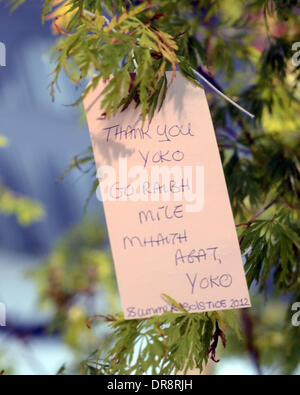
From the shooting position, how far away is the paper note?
55 cm

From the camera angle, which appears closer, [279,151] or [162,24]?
[162,24]

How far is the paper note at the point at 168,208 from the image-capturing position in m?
0.55

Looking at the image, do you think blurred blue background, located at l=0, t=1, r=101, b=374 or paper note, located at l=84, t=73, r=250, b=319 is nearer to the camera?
paper note, located at l=84, t=73, r=250, b=319

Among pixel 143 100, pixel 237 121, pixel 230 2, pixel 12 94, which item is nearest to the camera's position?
pixel 143 100

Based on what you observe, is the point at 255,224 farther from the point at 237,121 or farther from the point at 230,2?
the point at 230,2

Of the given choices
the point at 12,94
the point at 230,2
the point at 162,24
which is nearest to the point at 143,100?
the point at 162,24

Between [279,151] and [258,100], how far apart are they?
14cm

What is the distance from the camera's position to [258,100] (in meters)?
1.01

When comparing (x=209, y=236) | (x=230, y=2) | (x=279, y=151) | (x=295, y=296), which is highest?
(x=230, y=2)

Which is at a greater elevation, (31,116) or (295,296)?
(31,116)

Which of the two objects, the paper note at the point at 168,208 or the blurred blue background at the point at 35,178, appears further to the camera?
the blurred blue background at the point at 35,178

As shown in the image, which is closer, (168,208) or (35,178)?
(168,208)

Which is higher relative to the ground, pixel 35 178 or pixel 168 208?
pixel 35 178

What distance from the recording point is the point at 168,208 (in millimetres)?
552
